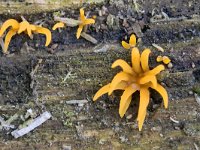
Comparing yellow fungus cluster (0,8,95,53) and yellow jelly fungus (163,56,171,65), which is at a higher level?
yellow fungus cluster (0,8,95,53)

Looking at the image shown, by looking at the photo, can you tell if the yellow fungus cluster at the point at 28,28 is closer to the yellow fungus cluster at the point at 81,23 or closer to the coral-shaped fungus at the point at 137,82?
the yellow fungus cluster at the point at 81,23

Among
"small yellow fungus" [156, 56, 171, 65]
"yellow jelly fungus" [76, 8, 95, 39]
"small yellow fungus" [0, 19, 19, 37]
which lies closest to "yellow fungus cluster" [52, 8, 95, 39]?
"yellow jelly fungus" [76, 8, 95, 39]

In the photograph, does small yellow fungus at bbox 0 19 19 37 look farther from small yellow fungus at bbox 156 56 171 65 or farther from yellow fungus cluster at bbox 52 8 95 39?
small yellow fungus at bbox 156 56 171 65

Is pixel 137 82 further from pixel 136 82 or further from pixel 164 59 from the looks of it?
pixel 164 59

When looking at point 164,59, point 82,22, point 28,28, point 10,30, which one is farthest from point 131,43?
point 10,30

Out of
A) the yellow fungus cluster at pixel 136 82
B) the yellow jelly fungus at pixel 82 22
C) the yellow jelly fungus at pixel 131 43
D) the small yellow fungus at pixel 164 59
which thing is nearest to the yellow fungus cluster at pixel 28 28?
the yellow jelly fungus at pixel 82 22
